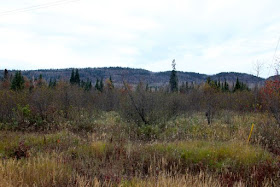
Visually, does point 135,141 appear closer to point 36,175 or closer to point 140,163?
point 140,163

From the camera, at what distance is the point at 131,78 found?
34.9 feet

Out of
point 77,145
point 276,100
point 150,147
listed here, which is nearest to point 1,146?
point 77,145

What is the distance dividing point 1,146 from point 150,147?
4.56m

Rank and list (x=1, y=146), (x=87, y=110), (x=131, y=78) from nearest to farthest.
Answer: (x=1, y=146) < (x=131, y=78) < (x=87, y=110)

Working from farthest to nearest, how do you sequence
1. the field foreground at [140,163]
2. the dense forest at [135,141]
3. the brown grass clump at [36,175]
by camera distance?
1. the dense forest at [135,141]
2. the field foreground at [140,163]
3. the brown grass clump at [36,175]

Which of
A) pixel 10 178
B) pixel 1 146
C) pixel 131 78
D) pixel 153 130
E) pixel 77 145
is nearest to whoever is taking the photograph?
pixel 10 178

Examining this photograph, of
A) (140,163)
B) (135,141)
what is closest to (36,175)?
(140,163)

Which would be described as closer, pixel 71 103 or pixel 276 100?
pixel 276 100

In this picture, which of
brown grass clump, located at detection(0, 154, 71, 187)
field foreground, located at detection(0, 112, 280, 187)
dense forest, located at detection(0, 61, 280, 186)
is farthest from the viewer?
dense forest, located at detection(0, 61, 280, 186)

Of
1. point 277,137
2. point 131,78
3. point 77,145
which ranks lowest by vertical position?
point 77,145

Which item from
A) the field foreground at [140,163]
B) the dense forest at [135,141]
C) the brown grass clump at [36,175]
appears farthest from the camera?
the dense forest at [135,141]

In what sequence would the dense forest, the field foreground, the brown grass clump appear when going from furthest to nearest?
the dense forest
the field foreground
the brown grass clump

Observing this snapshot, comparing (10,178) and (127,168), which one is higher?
(10,178)

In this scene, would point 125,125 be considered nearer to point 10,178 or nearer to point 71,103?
point 71,103
